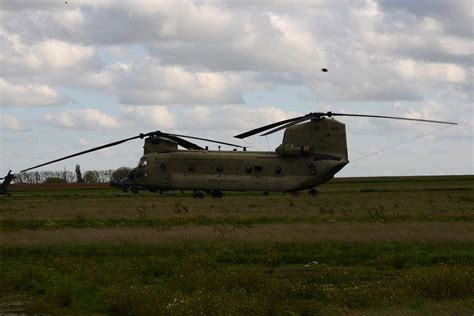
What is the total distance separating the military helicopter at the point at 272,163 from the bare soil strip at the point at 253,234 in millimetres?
22648

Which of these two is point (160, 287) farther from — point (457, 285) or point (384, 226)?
point (384, 226)

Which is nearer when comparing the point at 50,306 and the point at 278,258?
the point at 50,306

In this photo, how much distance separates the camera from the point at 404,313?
15922 millimetres

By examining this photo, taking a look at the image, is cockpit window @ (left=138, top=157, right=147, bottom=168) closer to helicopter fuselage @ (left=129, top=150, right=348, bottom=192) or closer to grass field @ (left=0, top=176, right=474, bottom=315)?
helicopter fuselage @ (left=129, top=150, right=348, bottom=192)

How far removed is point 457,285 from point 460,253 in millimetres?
7297

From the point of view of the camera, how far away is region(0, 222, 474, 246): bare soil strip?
28688mm

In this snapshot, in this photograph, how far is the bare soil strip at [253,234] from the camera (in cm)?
2869

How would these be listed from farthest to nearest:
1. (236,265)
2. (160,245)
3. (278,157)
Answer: (278,157) → (160,245) → (236,265)

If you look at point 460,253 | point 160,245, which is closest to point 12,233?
point 160,245

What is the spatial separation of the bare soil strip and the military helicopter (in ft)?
74.3

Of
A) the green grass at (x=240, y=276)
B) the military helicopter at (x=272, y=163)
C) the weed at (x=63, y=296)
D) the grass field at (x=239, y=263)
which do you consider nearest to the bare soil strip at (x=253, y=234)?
the grass field at (x=239, y=263)

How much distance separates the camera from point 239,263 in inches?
957

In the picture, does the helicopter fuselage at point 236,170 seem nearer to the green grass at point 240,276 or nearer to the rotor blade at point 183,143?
the rotor blade at point 183,143

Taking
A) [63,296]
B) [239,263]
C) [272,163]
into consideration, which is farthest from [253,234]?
[272,163]
